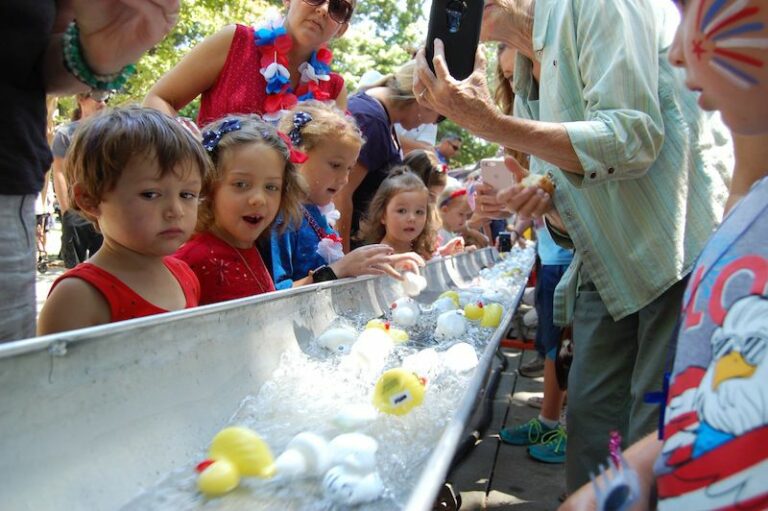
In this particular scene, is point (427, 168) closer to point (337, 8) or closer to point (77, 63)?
point (337, 8)

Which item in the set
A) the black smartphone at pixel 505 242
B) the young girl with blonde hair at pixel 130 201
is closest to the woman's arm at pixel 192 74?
the young girl with blonde hair at pixel 130 201

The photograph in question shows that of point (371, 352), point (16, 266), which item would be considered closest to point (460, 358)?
point (371, 352)

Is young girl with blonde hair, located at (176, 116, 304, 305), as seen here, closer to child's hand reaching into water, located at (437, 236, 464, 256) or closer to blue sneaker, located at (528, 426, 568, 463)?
blue sneaker, located at (528, 426, 568, 463)

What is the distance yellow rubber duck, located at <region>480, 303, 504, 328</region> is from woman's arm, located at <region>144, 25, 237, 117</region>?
66.5 inches

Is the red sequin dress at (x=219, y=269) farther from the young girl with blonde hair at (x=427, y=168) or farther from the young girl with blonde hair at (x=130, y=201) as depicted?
the young girl with blonde hair at (x=427, y=168)

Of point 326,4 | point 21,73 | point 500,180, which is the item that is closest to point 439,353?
point 21,73

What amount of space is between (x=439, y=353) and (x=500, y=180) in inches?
87.6

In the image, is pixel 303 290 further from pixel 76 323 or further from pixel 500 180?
pixel 500 180

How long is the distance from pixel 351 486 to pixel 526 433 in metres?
2.94

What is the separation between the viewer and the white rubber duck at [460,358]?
1.99m

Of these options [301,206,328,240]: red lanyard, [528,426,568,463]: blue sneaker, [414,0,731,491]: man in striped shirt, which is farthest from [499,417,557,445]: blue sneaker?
[301,206,328,240]: red lanyard

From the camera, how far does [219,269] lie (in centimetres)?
243

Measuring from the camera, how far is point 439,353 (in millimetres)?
2186

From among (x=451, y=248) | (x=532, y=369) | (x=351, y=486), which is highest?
(x=351, y=486)
